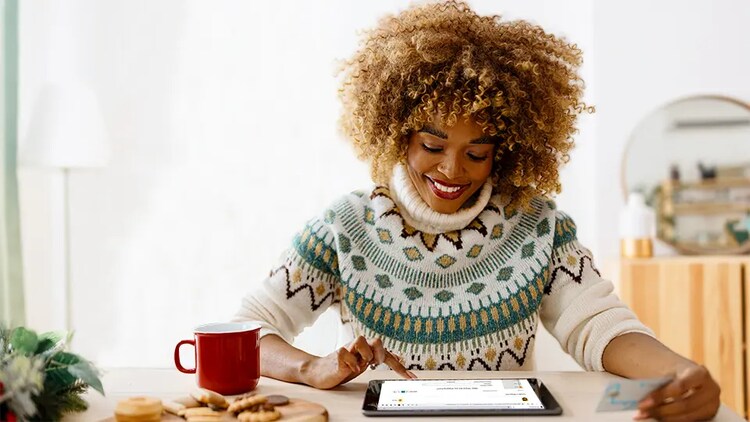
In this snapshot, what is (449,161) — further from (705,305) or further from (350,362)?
(705,305)

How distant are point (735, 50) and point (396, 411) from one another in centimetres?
229

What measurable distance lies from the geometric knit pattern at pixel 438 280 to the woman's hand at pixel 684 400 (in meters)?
0.39

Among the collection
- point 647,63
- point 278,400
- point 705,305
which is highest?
point 647,63

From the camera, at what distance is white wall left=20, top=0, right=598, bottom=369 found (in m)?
2.80

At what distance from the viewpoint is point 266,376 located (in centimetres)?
122

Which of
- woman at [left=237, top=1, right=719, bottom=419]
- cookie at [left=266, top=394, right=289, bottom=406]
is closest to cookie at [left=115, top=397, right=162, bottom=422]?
cookie at [left=266, top=394, right=289, bottom=406]

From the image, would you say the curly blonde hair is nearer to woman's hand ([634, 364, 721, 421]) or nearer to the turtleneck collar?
the turtleneck collar

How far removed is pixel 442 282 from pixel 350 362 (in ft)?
1.26

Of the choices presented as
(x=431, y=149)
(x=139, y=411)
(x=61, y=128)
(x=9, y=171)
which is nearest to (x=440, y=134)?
(x=431, y=149)

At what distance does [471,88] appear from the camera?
4.65 feet

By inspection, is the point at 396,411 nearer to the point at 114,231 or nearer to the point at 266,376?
the point at 266,376

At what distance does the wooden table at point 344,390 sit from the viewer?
99 centimetres

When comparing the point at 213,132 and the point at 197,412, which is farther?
the point at 213,132

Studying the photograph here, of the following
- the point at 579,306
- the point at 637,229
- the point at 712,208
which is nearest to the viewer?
the point at 579,306
